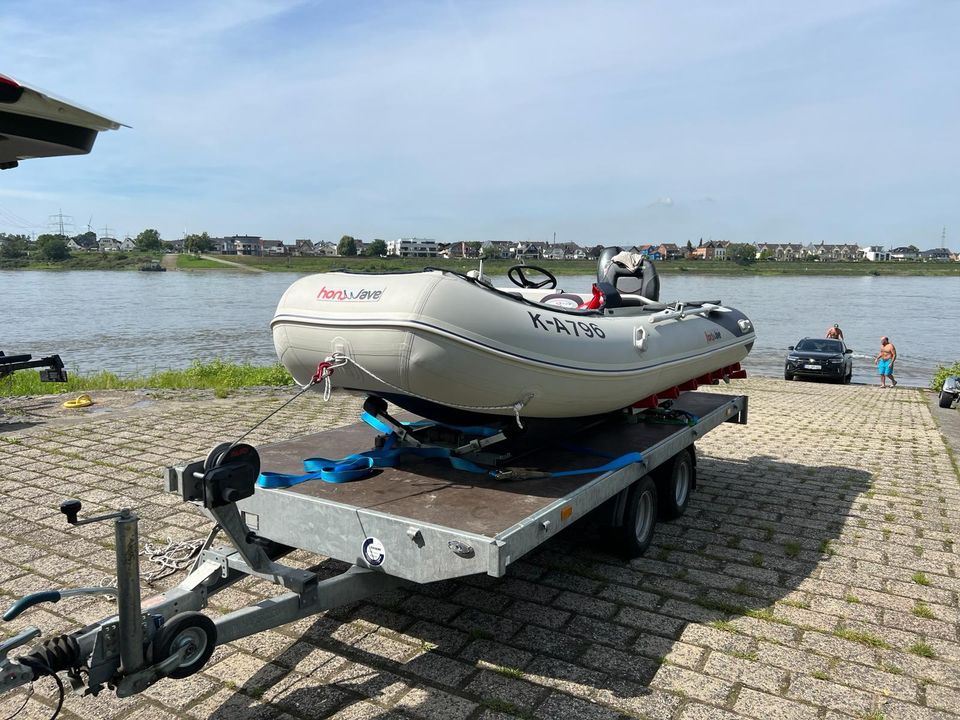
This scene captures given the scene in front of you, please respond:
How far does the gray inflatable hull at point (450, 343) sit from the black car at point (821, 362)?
1546cm

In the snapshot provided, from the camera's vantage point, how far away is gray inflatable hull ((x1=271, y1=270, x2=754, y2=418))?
3.65 metres

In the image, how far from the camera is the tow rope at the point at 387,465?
4031mm

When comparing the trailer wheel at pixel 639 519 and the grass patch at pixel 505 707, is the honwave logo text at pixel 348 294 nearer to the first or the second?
the grass patch at pixel 505 707

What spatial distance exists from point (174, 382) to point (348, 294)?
9.89 meters

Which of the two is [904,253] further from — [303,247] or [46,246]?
[46,246]

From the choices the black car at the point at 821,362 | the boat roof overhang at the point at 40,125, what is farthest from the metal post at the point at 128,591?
the black car at the point at 821,362

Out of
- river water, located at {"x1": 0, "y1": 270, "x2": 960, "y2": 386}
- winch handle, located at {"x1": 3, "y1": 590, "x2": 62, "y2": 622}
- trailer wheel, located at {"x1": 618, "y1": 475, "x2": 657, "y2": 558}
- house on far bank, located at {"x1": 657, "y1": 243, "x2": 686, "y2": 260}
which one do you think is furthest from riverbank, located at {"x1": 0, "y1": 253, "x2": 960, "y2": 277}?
winch handle, located at {"x1": 3, "y1": 590, "x2": 62, "y2": 622}

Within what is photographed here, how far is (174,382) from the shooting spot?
12516 mm

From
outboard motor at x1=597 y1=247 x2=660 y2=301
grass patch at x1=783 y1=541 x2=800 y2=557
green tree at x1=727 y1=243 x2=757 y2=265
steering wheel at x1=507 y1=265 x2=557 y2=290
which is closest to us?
grass patch at x1=783 y1=541 x2=800 y2=557

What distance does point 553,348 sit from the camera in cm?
414

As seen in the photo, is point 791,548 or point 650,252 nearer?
point 791,548

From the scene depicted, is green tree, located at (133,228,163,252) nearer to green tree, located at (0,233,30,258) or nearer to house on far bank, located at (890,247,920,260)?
green tree, located at (0,233,30,258)

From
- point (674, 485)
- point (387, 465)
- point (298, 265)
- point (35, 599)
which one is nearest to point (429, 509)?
point (387, 465)

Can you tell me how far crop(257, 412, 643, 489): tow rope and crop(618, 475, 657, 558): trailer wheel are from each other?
30 centimetres
